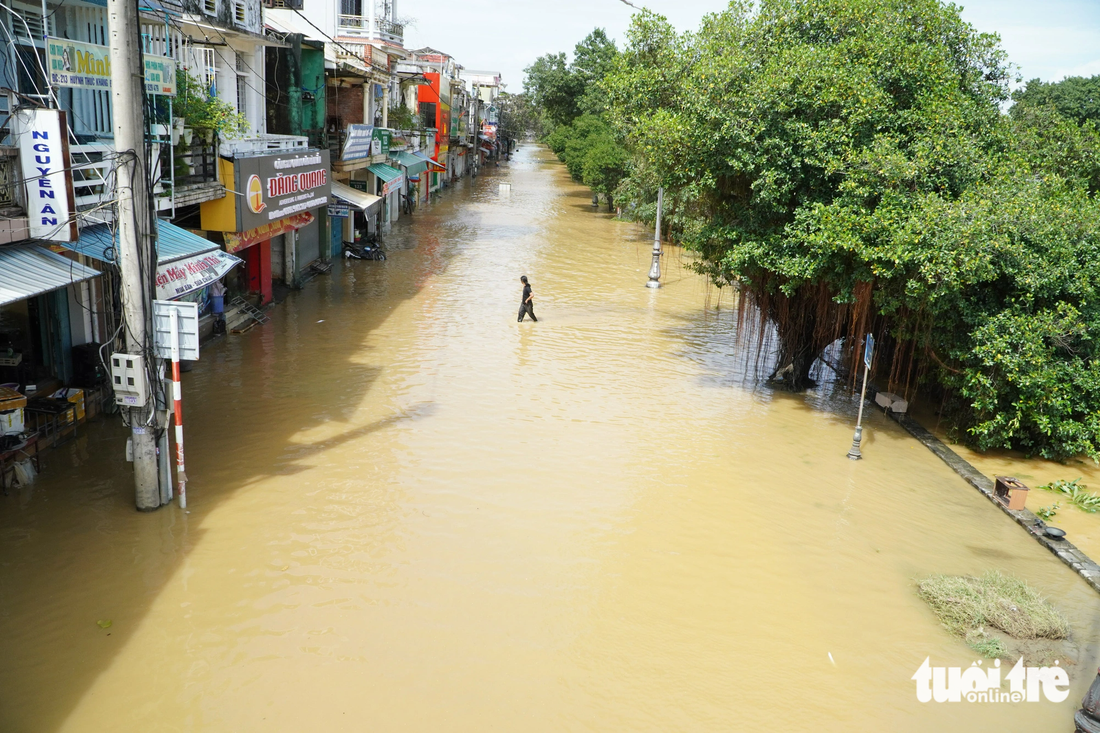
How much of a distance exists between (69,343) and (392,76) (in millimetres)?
23587

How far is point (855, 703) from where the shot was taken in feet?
24.0

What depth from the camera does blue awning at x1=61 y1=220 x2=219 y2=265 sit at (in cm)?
983

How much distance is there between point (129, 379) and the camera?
29.8 feet

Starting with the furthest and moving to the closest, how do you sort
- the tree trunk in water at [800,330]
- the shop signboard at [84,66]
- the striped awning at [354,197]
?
the striped awning at [354,197] → the tree trunk in water at [800,330] → the shop signboard at [84,66]

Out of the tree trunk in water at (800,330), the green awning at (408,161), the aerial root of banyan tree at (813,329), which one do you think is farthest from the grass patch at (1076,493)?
the green awning at (408,161)

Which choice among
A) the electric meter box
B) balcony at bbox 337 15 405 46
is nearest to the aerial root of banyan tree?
the electric meter box

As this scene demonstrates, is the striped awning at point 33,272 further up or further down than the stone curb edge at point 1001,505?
further up

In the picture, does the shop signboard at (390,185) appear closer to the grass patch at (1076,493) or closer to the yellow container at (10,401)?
the yellow container at (10,401)

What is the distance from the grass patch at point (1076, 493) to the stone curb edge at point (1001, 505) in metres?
0.96

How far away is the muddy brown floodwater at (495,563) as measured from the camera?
707 centimetres

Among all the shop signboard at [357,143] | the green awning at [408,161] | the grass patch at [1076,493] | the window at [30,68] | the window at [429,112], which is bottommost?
the grass patch at [1076,493]

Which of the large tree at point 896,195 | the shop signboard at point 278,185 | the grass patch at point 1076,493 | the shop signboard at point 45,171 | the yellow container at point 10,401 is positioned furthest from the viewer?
the shop signboard at point 278,185

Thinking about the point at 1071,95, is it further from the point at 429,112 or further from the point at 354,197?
the point at 354,197

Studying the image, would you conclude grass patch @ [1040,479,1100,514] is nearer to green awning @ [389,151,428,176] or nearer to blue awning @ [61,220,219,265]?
blue awning @ [61,220,219,265]
